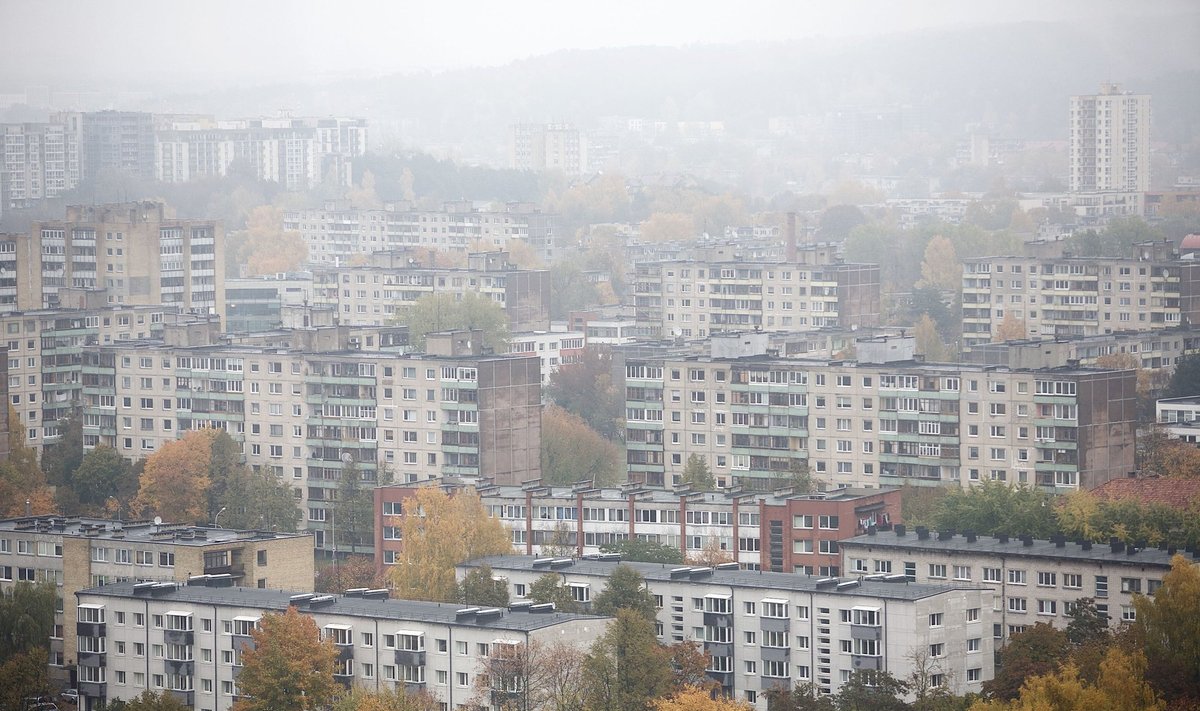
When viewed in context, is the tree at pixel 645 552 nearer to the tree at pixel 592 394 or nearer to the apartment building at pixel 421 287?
the tree at pixel 592 394

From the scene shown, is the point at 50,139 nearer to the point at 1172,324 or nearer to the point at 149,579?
the point at 1172,324

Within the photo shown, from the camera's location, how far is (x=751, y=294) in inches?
3317

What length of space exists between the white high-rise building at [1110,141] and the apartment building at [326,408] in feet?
350

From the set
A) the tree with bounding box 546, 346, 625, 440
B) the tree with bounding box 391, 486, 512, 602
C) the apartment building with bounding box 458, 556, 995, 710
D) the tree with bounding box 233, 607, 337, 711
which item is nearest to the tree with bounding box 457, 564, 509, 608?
the apartment building with bounding box 458, 556, 995, 710

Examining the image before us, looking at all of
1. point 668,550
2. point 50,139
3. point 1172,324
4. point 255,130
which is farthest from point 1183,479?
point 255,130

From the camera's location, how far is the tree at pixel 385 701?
3431 centimetres

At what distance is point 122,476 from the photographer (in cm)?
5781

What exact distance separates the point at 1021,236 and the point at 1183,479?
69.5 m

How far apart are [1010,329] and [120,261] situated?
29.9 metres

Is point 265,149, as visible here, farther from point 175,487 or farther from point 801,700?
point 801,700

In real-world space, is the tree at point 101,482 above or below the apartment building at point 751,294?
below

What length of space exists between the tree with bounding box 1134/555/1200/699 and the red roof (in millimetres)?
10865

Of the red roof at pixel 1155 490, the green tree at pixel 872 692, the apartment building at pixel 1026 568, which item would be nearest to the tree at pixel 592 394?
the red roof at pixel 1155 490

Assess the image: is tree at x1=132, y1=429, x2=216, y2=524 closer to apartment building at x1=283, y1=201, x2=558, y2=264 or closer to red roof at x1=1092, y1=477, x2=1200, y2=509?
red roof at x1=1092, y1=477, x2=1200, y2=509
